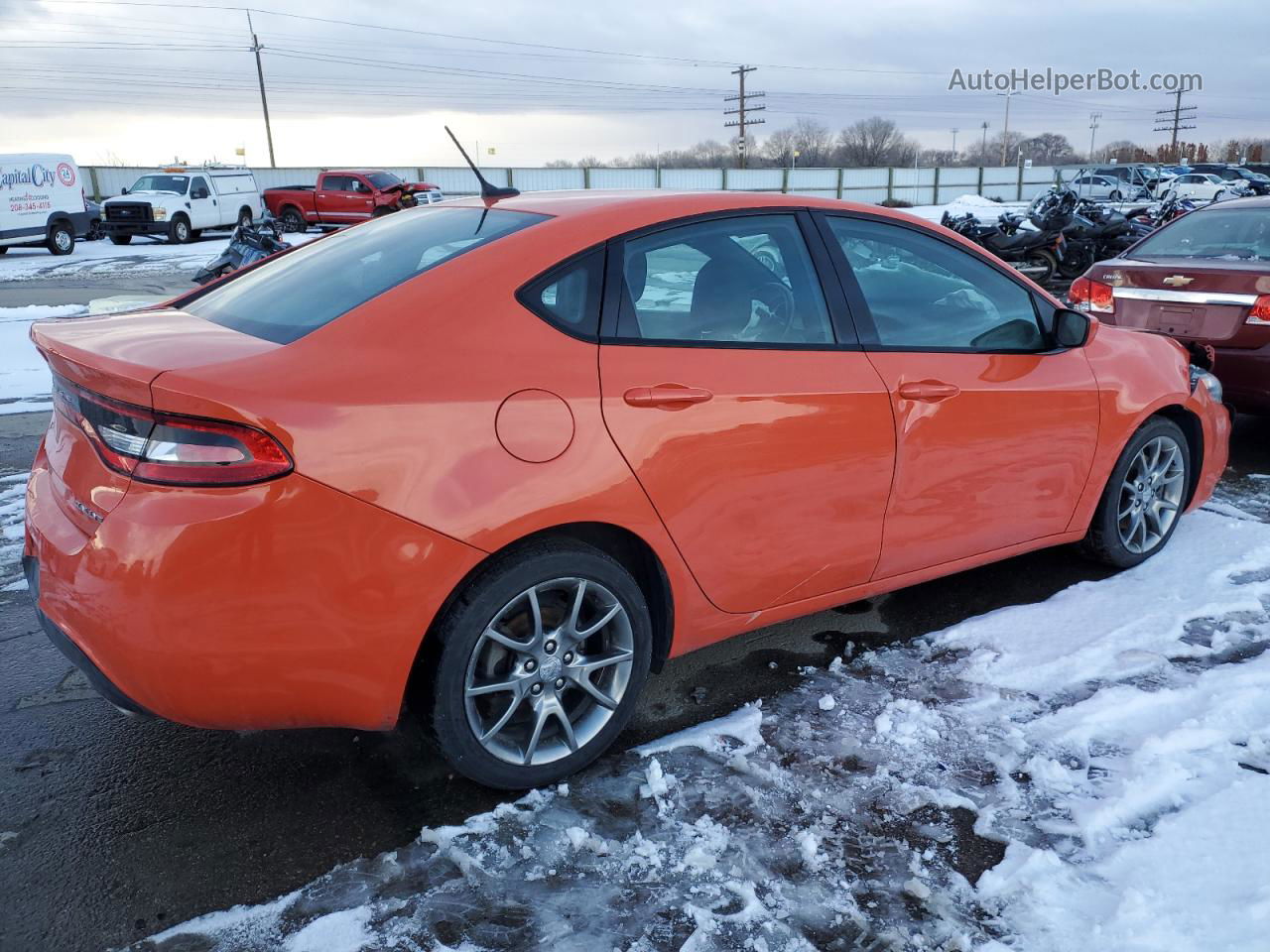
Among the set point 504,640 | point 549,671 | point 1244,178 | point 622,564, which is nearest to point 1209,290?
point 622,564

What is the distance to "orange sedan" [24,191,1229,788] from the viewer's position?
2.17 m

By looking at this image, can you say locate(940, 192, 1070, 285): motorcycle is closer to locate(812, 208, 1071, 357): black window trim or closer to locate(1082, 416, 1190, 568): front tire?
locate(1082, 416, 1190, 568): front tire

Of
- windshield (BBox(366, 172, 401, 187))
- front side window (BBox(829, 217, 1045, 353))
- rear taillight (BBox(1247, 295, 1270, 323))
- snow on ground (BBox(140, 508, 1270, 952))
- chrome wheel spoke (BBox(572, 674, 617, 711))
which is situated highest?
windshield (BBox(366, 172, 401, 187))

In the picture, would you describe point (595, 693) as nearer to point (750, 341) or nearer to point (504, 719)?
point (504, 719)

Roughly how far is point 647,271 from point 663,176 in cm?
4028

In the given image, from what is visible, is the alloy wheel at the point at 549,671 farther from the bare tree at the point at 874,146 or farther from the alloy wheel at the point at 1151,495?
the bare tree at the point at 874,146

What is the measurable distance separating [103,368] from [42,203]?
23.5 m

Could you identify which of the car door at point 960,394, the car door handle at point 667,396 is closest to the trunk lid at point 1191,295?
the car door at point 960,394

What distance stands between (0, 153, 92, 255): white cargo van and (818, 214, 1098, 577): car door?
23150 millimetres

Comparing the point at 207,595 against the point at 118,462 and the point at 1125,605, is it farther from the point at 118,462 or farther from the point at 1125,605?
the point at 1125,605

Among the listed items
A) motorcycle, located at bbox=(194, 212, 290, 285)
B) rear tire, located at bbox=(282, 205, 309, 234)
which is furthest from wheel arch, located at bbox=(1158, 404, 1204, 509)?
rear tire, located at bbox=(282, 205, 309, 234)

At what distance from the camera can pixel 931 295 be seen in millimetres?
3334

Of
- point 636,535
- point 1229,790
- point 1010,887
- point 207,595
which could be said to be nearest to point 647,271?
point 636,535

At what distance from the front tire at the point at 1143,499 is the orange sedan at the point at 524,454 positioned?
647mm
